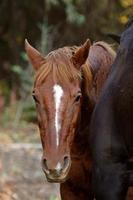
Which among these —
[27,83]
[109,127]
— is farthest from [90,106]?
[27,83]

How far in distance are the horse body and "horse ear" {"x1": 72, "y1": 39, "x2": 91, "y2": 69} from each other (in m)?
0.42

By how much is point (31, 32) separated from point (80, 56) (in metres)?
10.2

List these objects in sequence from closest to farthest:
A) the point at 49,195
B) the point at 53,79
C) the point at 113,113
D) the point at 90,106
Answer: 1. the point at 113,113
2. the point at 53,79
3. the point at 90,106
4. the point at 49,195

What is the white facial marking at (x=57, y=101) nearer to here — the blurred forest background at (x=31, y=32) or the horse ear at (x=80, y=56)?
the horse ear at (x=80, y=56)

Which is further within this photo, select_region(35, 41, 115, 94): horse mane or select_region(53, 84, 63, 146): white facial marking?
select_region(35, 41, 115, 94): horse mane

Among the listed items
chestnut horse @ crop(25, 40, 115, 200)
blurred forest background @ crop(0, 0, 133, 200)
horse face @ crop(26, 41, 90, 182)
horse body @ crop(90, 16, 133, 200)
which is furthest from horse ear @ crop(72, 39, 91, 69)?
blurred forest background @ crop(0, 0, 133, 200)

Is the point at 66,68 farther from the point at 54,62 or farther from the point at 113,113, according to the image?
the point at 113,113

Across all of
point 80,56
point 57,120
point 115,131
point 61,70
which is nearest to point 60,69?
point 61,70

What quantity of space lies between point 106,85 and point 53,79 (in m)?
0.40

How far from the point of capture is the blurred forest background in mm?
12273

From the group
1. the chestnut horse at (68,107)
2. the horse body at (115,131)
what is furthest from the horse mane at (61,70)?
the horse body at (115,131)

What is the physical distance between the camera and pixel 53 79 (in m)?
4.62

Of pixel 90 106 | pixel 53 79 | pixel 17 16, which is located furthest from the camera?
pixel 17 16

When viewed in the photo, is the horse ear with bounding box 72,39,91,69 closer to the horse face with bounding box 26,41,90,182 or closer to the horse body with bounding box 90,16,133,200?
the horse face with bounding box 26,41,90,182
